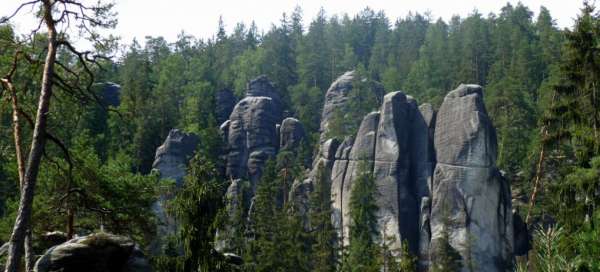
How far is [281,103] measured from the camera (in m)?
68.3

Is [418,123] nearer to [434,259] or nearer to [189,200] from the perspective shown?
[434,259]

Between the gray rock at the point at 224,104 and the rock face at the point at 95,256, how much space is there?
171ft

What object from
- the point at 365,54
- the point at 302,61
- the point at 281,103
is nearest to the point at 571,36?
the point at 281,103

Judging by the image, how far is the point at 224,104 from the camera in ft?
226

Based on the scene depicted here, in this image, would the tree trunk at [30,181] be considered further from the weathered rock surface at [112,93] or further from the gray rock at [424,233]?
the weathered rock surface at [112,93]

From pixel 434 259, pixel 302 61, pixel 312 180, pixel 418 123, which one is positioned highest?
pixel 302 61

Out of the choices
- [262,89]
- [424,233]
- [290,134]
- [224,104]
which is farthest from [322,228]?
[224,104]

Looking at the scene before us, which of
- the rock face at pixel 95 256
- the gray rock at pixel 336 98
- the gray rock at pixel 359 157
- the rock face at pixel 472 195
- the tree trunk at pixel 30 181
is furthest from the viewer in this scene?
the gray rock at pixel 336 98

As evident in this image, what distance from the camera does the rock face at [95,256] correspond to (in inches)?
532

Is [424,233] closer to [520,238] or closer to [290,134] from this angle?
[520,238]

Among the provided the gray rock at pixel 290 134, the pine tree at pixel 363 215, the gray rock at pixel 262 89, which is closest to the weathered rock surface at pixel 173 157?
the gray rock at pixel 290 134

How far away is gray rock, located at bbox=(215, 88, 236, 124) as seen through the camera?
6744 centimetres

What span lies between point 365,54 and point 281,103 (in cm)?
3035

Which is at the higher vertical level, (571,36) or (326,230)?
(571,36)
